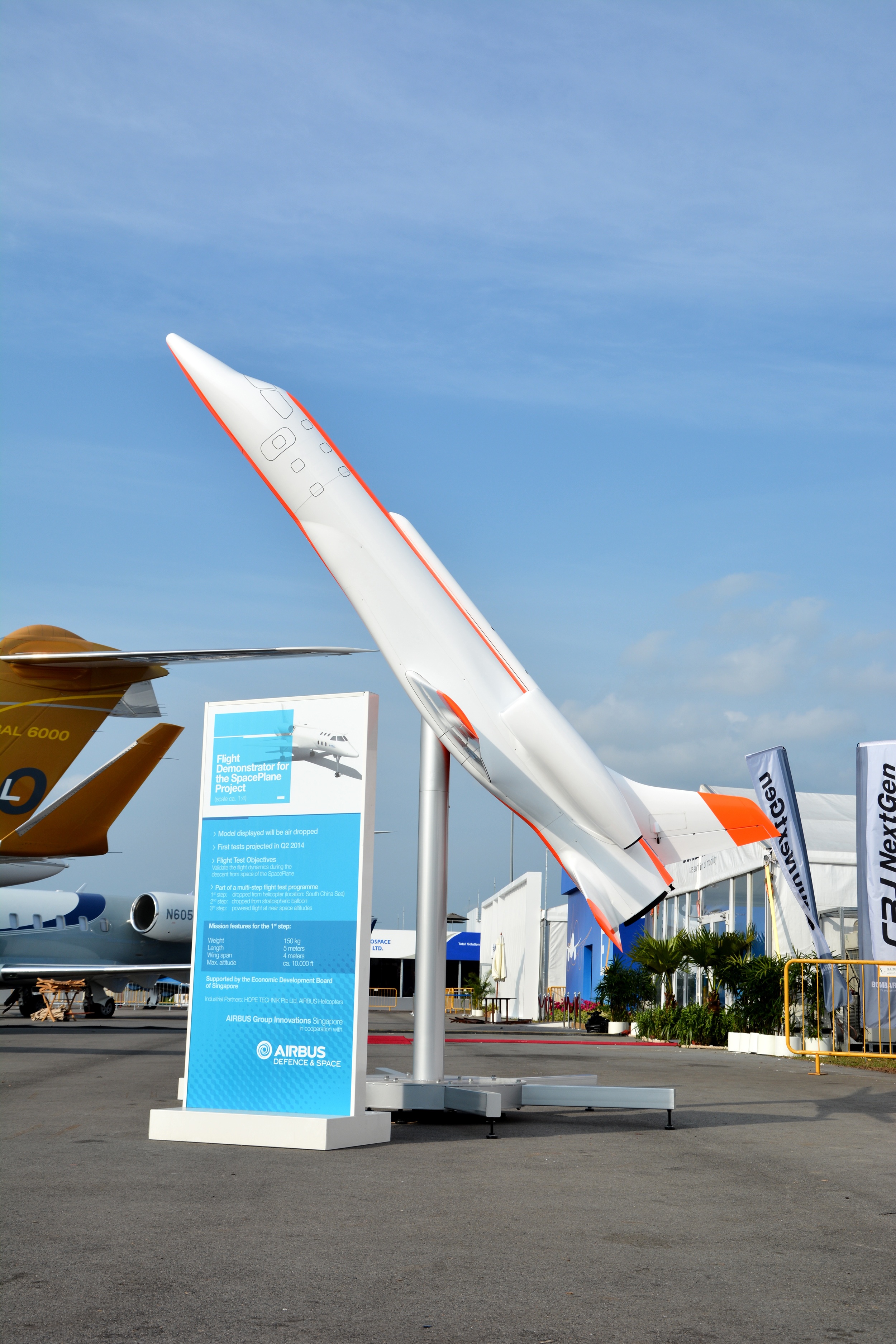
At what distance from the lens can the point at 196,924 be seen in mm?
9344

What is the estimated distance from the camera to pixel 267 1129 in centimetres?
847

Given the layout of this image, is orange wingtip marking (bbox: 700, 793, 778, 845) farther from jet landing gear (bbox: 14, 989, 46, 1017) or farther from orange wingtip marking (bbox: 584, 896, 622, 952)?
→ jet landing gear (bbox: 14, 989, 46, 1017)

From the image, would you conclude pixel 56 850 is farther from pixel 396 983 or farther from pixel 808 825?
pixel 396 983

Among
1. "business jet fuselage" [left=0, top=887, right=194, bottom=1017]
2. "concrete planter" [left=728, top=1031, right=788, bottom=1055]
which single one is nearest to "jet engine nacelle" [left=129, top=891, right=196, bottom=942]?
"business jet fuselage" [left=0, top=887, right=194, bottom=1017]

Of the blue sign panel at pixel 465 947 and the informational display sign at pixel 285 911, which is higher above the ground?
the informational display sign at pixel 285 911

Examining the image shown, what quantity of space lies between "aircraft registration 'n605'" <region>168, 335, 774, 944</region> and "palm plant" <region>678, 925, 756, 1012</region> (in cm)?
1288

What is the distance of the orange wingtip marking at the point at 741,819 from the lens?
1109 cm

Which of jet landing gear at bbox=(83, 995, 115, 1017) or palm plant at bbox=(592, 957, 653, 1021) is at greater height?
palm plant at bbox=(592, 957, 653, 1021)

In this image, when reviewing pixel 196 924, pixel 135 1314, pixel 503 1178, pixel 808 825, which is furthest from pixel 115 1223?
pixel 808 825

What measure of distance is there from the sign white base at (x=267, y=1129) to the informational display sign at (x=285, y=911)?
0.38ft

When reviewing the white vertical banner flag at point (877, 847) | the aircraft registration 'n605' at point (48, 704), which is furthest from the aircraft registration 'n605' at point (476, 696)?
the white vertical banner flag at point (877, 847)

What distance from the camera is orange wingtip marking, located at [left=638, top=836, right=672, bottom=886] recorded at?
36.0ft

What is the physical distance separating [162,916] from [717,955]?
65.0 ft

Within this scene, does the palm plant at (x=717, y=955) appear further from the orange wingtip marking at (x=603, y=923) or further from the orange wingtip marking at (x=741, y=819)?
the orange wingtip marking at (x=603, y=923)
